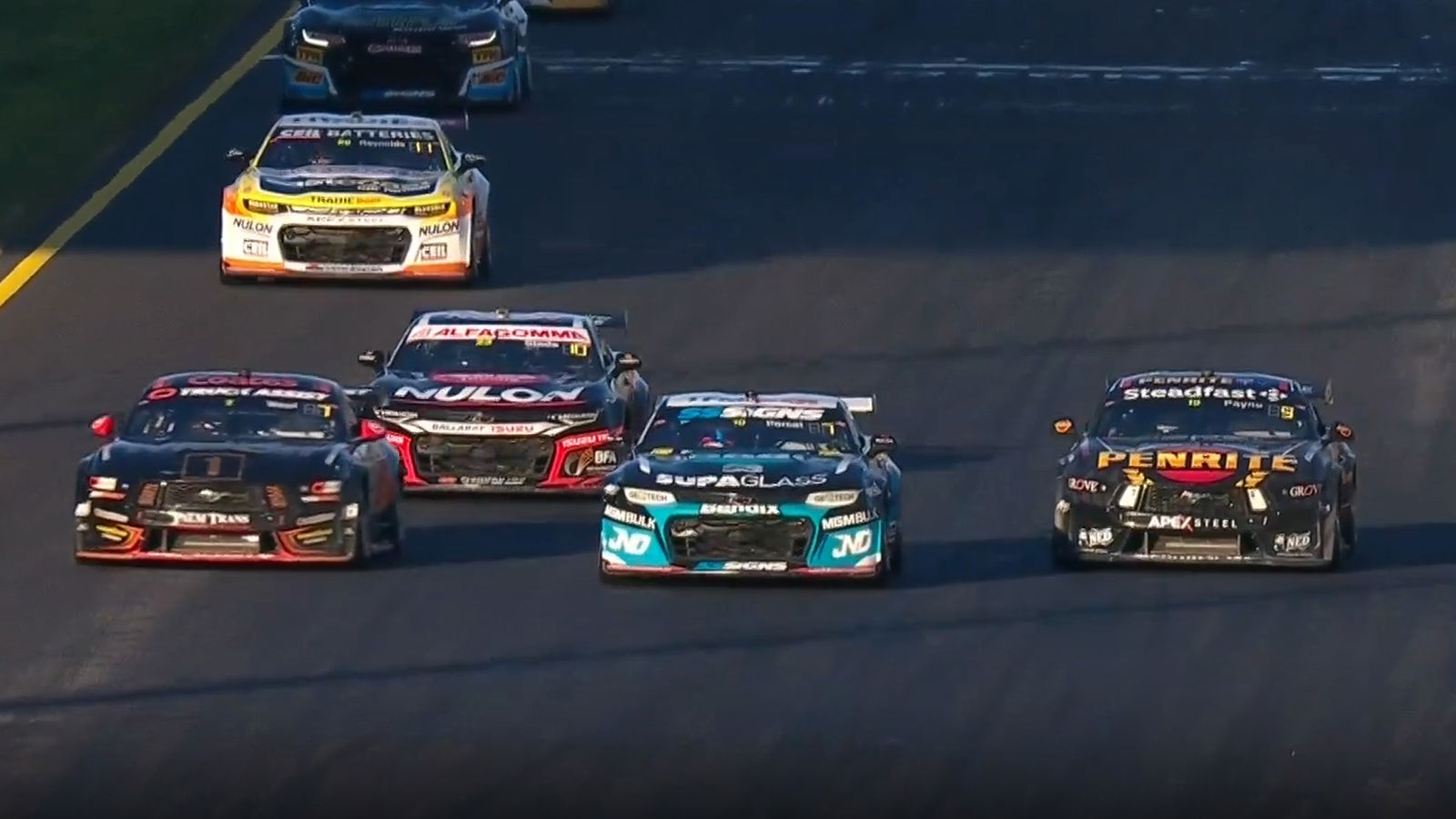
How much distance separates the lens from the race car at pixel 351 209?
35.1 metres

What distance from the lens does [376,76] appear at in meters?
40.9

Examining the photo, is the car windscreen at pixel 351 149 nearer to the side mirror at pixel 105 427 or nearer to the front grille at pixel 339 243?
the front grille at pixel 339 243

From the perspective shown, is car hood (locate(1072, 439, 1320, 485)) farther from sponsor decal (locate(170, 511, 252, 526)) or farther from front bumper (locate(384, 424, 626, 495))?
sponsor decal (locate(170, 511, 252, 526))

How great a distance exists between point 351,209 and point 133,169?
19.8ft

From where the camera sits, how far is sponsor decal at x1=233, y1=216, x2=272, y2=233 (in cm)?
3534

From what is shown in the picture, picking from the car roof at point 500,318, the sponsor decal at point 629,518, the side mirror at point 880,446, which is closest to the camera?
the sponsor decal at point 629,518

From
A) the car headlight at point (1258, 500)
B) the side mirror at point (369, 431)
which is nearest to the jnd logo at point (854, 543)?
the car headlight at point (1258, 500)

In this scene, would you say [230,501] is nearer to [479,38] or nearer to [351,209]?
[351,209]

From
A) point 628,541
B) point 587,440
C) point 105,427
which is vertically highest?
point 105,427

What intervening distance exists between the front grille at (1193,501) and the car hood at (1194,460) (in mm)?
72

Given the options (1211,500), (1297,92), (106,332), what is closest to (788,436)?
(1211,500)

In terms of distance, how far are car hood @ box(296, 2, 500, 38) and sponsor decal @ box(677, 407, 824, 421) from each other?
16540 millimetres

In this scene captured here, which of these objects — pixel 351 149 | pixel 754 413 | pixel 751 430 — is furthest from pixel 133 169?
pixel 751 430

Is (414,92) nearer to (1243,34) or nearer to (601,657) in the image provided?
(1243,34)
